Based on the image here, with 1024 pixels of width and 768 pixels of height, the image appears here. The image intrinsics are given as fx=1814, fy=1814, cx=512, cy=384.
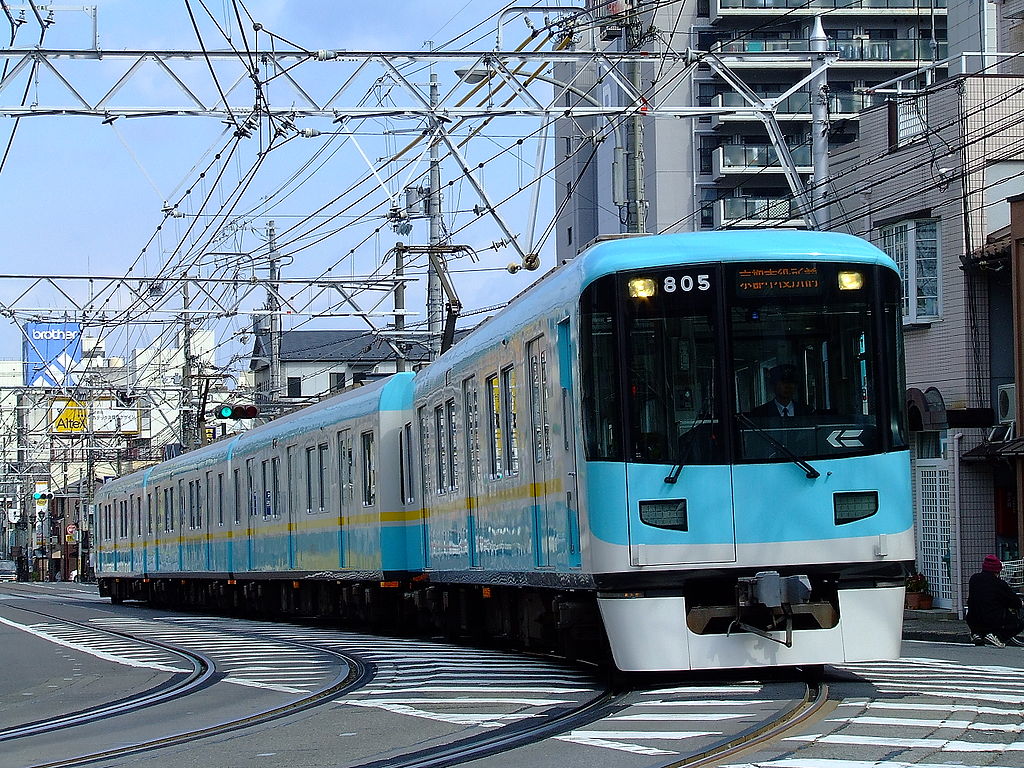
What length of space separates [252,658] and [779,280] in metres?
8.24

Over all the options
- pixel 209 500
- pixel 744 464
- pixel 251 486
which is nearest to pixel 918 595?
pixel 251 486

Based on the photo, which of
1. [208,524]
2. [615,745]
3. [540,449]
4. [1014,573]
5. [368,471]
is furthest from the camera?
[208,524]

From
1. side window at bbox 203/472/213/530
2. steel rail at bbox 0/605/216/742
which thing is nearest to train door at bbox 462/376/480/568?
steel rail at bbox 0/605/216/742

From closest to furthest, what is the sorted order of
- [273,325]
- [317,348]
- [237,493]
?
[237,493]
[273,325]
[317,348]

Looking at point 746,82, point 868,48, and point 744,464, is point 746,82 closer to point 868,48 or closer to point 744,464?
point 868,48

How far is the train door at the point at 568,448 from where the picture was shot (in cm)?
1266

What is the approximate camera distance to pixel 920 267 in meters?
25.9

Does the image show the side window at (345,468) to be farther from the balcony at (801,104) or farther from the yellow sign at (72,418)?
the yellow sign at (72,418)

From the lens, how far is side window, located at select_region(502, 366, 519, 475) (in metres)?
14.9

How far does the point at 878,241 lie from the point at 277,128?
35.4ft

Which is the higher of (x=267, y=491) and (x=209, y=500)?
(x=267, y=491)

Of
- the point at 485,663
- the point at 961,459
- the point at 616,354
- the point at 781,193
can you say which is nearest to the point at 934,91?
the point at 961,459

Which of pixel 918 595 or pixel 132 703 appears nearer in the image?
pixel 132 703

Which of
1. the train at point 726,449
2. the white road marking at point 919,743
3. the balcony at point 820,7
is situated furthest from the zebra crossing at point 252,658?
the balcony at point 820,7
